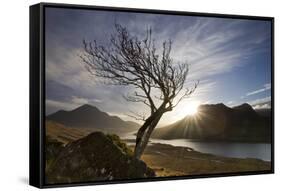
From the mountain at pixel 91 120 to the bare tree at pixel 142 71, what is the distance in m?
0.20

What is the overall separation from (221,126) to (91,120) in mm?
1403

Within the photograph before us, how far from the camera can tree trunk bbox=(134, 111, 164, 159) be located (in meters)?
6.09

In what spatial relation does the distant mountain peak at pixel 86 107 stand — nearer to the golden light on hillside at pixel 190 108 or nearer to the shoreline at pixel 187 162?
the shoreline at pixel 187 162

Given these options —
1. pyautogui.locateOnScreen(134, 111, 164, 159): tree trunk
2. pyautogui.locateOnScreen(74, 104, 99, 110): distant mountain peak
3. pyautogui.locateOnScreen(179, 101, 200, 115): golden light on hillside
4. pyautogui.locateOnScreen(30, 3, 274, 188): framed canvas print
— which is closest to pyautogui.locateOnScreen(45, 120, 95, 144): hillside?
pyautogui.locateOnScreen(30, 3, 274, 188): framed canvas print

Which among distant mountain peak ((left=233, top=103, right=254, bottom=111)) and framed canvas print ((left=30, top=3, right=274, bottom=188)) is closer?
framed canvas print ((left=30, top=3, right=274, bottom=188))

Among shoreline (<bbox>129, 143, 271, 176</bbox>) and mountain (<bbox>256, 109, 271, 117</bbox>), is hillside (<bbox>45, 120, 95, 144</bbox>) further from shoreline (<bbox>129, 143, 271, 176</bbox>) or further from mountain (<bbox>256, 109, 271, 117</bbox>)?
mountain (<bbox>256, 109, 271, 117</bbox>)

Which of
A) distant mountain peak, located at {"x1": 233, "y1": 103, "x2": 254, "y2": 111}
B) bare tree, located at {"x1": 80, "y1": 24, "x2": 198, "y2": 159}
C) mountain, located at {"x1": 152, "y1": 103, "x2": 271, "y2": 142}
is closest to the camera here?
bare tree, located at {"x1": 80, "y1": 24, "x2": 198, "y2": 159}

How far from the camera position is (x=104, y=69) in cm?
592

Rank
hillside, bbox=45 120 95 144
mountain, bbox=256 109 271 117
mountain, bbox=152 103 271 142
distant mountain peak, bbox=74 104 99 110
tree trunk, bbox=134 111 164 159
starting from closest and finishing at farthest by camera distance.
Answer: hillside, bbox=45 120 95 144
distant mountain peak, bbox=74 104 99 110
tree trunk, bbox=134 111 164 159
mountain, bbox=152 103 271 142
mountain, bbox=256 109 271 117

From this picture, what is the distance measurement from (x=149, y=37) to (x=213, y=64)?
2.42 ft

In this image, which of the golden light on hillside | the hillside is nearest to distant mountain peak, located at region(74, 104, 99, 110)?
the hillside

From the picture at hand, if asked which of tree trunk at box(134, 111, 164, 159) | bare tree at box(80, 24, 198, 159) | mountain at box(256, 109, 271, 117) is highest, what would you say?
bare tree at box(80, 24, 198, 159)

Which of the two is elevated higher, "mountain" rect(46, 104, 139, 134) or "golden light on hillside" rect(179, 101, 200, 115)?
"golden light on hillside" rect(179, 101, 200, 115)
